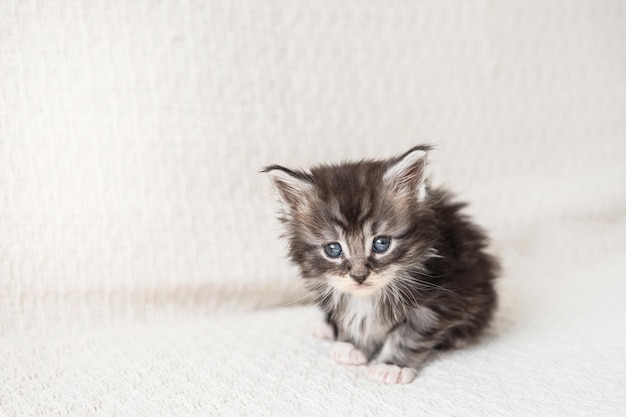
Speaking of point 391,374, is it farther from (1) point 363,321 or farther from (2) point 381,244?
(2) point 381,244

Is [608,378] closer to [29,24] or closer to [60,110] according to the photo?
[60,110]

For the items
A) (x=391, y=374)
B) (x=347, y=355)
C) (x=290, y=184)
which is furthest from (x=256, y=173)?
(x=391, y=374)

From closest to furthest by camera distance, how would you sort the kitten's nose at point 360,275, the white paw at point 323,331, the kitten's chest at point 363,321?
the kitten's nose at point 360,275 < the kitten's chest at point 363,321 < the white paw at point 323,331

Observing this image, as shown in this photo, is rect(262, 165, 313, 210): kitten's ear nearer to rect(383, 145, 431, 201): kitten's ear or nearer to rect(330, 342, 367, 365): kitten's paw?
rect(383, 145, 431, 201): kitten's ear

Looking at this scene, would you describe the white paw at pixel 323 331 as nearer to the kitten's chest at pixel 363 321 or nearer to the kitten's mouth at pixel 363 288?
the kitten's chest at pixel 363 321

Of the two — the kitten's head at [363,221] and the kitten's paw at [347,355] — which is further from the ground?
the kitten's head at [363,221]

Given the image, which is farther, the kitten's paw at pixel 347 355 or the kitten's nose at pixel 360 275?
the kitten's paw at pixel 347 355

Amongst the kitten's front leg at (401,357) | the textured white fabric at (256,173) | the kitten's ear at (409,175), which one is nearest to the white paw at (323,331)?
the textured white fabric at (256,173)

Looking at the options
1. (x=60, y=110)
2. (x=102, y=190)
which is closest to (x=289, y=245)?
(x=102, y=190)
